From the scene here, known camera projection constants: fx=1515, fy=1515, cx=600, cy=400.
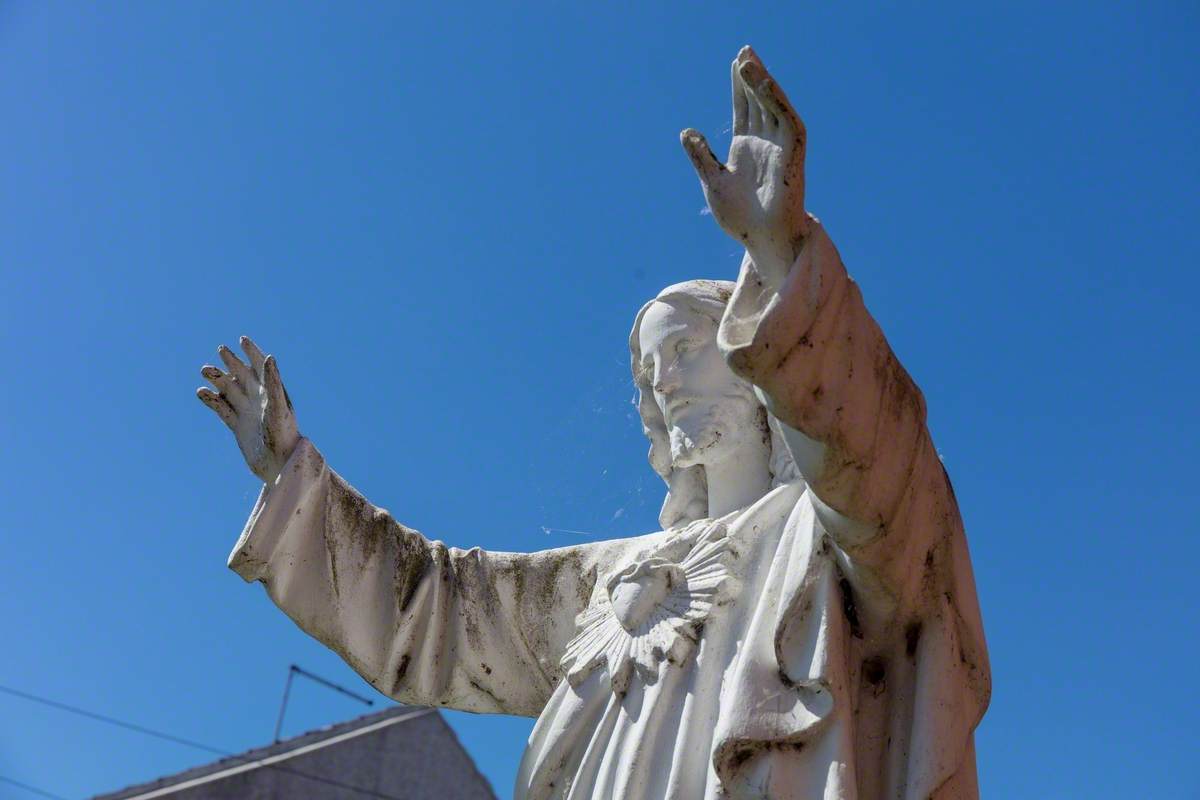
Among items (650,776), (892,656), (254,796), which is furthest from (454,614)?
(254,796)

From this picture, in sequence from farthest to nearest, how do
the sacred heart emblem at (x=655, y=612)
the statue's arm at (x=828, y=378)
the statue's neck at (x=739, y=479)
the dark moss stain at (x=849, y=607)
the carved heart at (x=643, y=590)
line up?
1. the statue's neck at (x=739, y=479)
2. the carved heart at (x=643, y=590)
3. the sacred heart emblem at (x=655, y=612)
4. the dark moss stain at (x=849, y=607)
5. the statue's arm at (x=828, y=378)

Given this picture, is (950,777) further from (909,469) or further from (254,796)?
(254,796)

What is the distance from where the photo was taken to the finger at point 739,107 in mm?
4699

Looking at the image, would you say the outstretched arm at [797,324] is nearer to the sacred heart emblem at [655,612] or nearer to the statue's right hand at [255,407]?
the sacred heart emblem at [655,612]

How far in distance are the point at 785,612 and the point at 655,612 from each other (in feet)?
2.23

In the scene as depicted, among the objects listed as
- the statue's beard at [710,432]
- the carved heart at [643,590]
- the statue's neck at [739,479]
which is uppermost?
the statue's beard at [710,432]

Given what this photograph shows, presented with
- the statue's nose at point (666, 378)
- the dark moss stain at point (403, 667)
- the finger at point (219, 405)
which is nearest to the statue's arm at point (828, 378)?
the statue's nose at point (666, 378)

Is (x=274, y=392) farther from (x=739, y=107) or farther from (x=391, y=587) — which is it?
(x=739, y=107)

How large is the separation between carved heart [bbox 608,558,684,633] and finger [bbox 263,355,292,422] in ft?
5.28

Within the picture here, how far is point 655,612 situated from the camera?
544 cm

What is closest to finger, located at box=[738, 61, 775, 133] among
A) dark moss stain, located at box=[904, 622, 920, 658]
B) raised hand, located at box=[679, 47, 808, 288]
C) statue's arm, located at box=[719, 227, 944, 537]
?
raised hand, located at box=[679, 47, 808, 288]

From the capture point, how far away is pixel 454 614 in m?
6.30

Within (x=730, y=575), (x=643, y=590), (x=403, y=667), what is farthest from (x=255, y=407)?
(x=730, y=575)

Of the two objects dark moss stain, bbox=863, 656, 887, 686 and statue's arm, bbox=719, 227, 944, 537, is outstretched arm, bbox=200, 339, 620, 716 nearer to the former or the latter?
dark moss stain, bbox=863, 656, 887, 686
